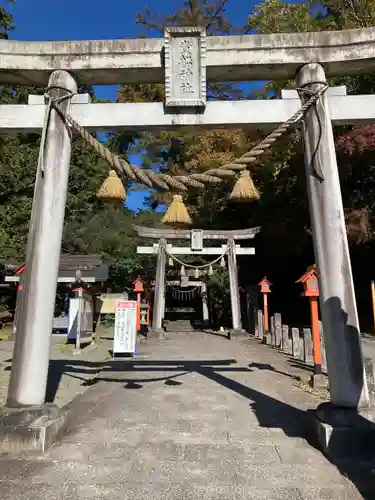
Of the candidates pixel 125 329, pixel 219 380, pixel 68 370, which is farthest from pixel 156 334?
pixel 219 380

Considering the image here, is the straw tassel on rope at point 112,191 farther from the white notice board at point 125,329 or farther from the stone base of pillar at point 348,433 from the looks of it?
the white notice board at point 125,329

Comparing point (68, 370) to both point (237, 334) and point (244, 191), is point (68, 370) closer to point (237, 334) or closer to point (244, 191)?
point (244, 191)

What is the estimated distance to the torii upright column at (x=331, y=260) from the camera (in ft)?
13.6

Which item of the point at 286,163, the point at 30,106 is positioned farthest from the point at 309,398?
the point at 286,163

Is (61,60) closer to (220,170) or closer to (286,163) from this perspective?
(220,170)

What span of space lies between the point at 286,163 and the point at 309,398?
41.3 feet

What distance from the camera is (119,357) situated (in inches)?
421

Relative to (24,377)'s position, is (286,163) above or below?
above

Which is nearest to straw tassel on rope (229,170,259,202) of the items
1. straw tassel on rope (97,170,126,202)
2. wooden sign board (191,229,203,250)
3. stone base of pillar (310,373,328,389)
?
straw tassel on rope (97,170,126,202)

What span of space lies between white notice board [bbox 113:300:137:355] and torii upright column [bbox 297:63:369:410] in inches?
270

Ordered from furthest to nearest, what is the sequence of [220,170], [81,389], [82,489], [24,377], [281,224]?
[281,224] → [81,389] → [220,170] → [24,377] → [82,489]

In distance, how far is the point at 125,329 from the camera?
1048 cm

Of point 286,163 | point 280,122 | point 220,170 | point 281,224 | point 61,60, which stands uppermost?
point 286,163

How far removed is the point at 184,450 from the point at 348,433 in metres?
1.57
